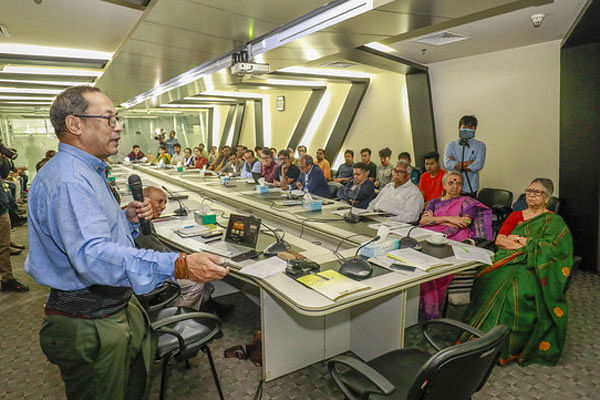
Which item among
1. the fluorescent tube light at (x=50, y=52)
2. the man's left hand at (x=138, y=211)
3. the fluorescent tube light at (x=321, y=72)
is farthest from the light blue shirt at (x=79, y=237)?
the fluorescent tube light at (x=321, y=72)

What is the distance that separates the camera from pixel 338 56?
190 inches

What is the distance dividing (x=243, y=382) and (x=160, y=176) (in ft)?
19.1

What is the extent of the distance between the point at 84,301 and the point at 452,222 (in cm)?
259

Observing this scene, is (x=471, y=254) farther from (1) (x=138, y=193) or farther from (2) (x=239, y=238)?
(1) (x=138, y=193)

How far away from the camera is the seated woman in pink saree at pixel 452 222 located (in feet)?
8.90

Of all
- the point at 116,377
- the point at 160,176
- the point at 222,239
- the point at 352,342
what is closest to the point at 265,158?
the point at 160,176

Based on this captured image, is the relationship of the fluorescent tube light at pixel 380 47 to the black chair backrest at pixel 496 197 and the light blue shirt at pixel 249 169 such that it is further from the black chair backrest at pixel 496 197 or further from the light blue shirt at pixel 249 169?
the light blue shirt at pixel 249 169

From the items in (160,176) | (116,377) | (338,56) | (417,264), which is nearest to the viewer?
(116,377)

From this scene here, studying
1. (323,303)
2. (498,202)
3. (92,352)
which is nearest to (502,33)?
(498,202)

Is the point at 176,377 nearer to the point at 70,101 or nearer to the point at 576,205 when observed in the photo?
the point at 70,101

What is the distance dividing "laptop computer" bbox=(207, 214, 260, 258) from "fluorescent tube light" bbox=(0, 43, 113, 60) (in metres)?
4.34

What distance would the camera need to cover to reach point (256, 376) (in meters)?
2.22

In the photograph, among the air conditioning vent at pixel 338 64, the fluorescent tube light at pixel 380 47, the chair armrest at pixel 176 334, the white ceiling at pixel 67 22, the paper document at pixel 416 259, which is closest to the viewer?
the chair armrest at pixel 176 334

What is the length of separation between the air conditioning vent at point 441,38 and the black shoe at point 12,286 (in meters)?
5.28
